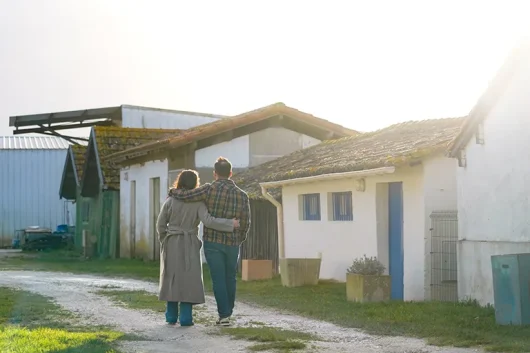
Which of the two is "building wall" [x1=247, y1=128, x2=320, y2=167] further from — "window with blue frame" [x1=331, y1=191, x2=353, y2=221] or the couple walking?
the couple walking

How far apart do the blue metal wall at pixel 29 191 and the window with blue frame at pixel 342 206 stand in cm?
2942

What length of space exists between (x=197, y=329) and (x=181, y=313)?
1.26 ft

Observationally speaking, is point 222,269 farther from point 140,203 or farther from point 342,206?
point 140,203

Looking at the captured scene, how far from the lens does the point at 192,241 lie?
11.0 m

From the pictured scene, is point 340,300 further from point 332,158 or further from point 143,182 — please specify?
point 143,182

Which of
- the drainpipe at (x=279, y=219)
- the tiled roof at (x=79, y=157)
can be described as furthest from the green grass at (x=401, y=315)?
the tiled roof at (x=79, y=157)

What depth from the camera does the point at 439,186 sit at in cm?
1517

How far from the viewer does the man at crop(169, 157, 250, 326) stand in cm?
1110

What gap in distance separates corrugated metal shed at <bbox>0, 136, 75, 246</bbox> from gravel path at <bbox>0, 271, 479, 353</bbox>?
28940 millimetres

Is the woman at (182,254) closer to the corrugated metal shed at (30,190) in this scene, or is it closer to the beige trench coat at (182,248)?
the beige trench coat at (182,248)

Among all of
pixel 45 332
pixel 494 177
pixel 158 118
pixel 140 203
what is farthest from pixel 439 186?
pixel 158 118

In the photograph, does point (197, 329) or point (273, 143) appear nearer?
point (197, 329)

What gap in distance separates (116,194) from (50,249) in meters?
7.61

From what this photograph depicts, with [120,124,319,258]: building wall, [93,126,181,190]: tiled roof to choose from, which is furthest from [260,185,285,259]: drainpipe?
[93,126,181,190]: tiled roof
